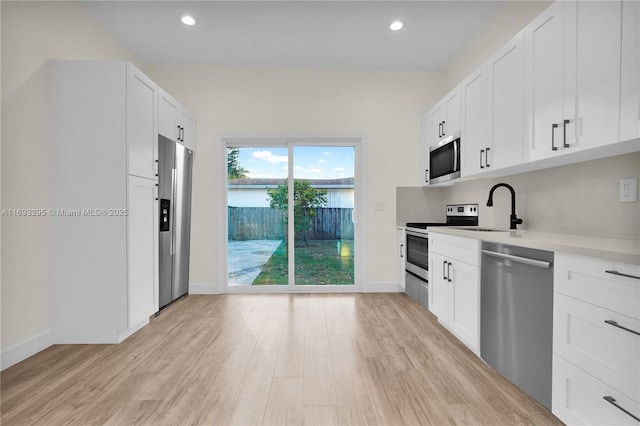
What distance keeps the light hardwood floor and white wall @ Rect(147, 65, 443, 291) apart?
1252 millimetres

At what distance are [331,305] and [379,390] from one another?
1.69 meters

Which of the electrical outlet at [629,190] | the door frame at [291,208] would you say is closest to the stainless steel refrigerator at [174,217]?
the door frame at [291,208]

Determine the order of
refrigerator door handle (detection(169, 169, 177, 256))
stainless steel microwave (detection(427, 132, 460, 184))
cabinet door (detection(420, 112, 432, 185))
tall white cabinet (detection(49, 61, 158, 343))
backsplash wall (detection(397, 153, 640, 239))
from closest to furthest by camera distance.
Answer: backsplash wall (detection(397, 153, 640, 239)) < tall white cabinet (detection(49, 61, 158, 343)) < stainless steel microwave (detection(427, 132, 460, 184)) < refrigerator door handle (detection(169, 169, 177, 256)) < cabinet door (detection(420, 112, 432, 185))

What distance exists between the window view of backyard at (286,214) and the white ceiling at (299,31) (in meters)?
1.13

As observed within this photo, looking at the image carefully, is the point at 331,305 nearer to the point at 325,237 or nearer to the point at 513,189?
the point at 325,237

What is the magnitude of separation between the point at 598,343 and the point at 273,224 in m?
3.37

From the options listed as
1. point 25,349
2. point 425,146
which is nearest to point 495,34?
point 425,146

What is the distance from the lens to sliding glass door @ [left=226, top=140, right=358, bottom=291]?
4.09 m

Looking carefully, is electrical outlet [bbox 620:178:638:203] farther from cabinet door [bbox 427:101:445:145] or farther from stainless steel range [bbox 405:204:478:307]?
cabinet door [bbox 427:101:445:145]

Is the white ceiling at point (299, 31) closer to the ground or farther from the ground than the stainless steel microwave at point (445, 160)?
farther from the ground

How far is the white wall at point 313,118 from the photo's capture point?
395 cm

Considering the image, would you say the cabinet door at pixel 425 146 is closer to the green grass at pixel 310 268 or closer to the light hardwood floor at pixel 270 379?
the green grass at pixel 310 268

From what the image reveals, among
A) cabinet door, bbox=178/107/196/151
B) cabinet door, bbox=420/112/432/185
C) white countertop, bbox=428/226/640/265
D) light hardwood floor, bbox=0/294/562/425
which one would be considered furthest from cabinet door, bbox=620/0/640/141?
cabinet door, bbox=178/107/196/151

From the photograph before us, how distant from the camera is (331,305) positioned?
348 cm
